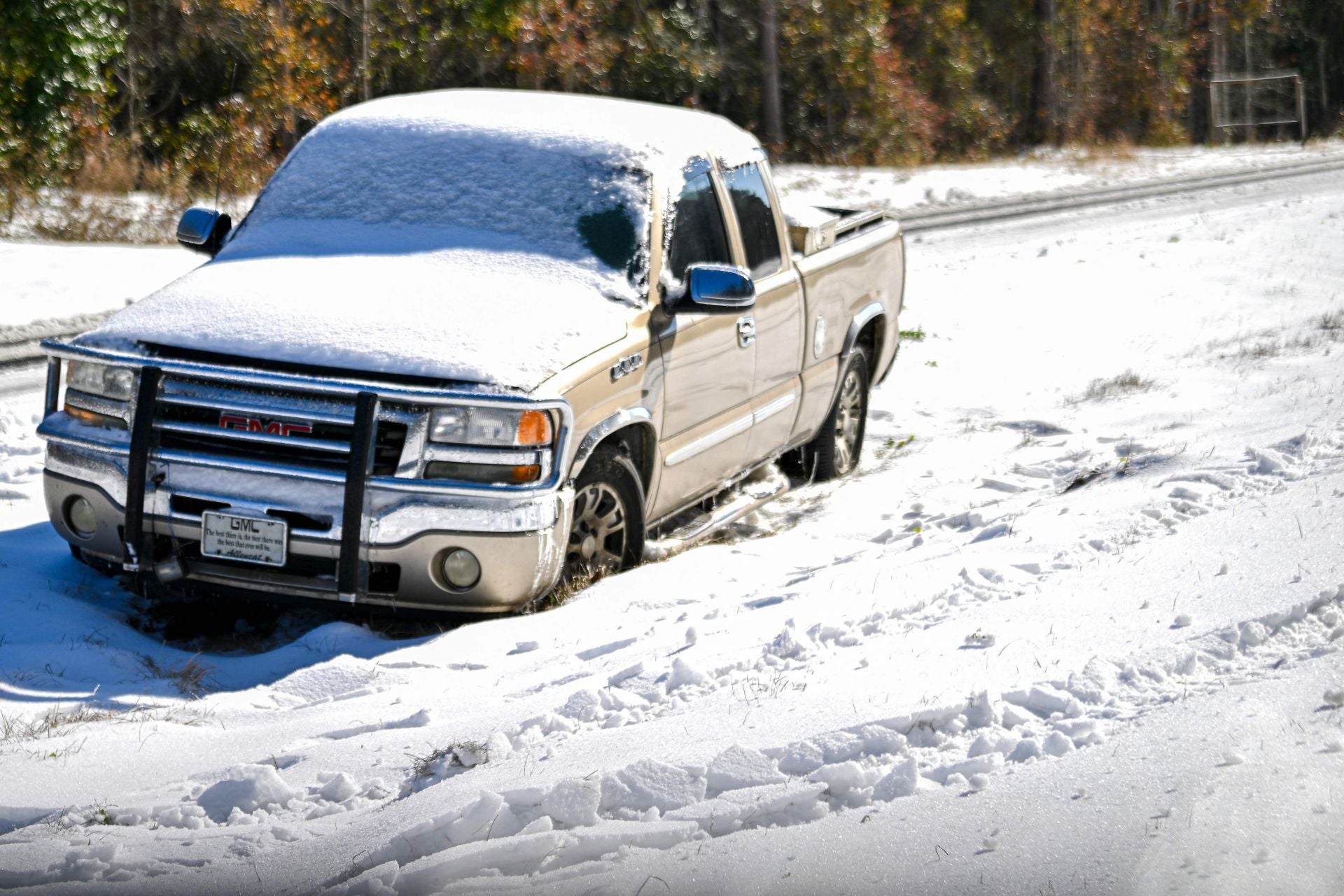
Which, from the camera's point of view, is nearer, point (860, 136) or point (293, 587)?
point (293, 587)

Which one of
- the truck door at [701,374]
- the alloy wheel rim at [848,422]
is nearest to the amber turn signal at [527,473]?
the truck door at [701,374]

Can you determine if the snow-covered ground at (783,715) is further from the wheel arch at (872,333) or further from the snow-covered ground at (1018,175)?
the snow-covered ground at (1018,175)

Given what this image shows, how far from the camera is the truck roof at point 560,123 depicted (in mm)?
6621

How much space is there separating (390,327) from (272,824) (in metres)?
2.08

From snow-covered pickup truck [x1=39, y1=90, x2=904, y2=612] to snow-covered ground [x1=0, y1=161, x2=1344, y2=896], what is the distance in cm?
33

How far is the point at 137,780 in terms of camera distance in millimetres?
4180

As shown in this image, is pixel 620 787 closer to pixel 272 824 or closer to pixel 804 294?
pixel 272 824

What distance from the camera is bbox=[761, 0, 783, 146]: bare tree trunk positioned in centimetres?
2648

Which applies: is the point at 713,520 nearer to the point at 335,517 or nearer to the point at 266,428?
the point at 335,517

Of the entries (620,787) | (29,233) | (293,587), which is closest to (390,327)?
(293,587)

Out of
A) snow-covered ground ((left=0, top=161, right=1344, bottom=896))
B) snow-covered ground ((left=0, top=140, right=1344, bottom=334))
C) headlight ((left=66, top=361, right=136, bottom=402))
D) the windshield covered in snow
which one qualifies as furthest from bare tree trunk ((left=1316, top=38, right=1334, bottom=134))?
headlight ((left=66, top=361, right=136, bottom=402))

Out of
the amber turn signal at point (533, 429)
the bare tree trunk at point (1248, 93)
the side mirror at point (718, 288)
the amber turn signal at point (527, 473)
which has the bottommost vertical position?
the amber turn signal at point (527, 473)

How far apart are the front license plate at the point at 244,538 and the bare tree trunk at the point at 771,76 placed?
21871 mm

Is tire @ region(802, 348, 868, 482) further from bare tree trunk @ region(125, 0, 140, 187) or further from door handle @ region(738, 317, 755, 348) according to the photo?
bare tree trunk @ region(125, 0, 140, 187)
